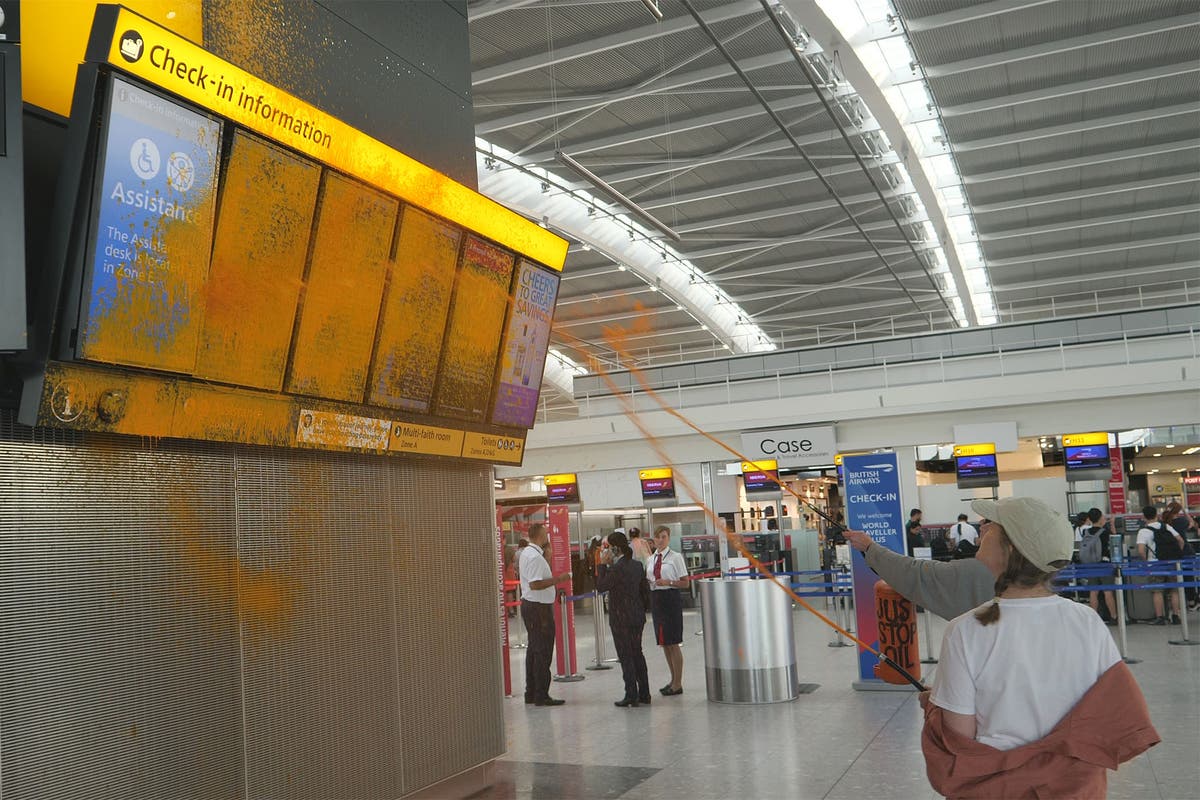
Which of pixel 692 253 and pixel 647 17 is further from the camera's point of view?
pixel 692 253

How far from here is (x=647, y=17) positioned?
1498 cm

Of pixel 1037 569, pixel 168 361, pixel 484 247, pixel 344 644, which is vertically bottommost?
pixel 344 644

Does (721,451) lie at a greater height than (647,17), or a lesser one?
lesser

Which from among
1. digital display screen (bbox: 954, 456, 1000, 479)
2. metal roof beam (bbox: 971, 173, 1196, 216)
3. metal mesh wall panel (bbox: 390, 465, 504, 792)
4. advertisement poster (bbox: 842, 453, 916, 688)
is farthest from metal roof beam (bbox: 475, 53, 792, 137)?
metal mesh wall panel (bbox: 390, 465, 504, 792)

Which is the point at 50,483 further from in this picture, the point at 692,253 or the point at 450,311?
the point at 692,253

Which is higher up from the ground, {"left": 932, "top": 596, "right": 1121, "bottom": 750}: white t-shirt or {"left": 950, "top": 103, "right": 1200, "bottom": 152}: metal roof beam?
{"left": 950, "top": 103, "right": 1200, "bottom": 152}: metal roof beam

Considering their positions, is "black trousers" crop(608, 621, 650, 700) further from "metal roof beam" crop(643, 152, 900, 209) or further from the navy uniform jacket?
"metal roof beam" crop(643, 152, 900, 209)

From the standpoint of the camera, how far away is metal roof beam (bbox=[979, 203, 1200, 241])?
80.4 ft

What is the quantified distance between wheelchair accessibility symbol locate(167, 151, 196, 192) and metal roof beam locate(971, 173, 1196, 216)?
21647 mm

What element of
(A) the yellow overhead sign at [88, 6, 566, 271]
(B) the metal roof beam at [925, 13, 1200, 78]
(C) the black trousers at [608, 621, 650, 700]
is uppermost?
(B) the metal roof beam at [925, 13, 1200, 78]

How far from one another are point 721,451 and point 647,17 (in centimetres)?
1122

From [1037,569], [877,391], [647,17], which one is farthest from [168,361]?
[877,391]

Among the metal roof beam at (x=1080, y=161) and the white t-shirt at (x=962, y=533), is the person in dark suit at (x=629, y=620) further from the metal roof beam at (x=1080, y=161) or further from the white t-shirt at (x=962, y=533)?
the metal roof beam at (x=1080, y=161)

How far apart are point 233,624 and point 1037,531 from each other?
3.99 metres
